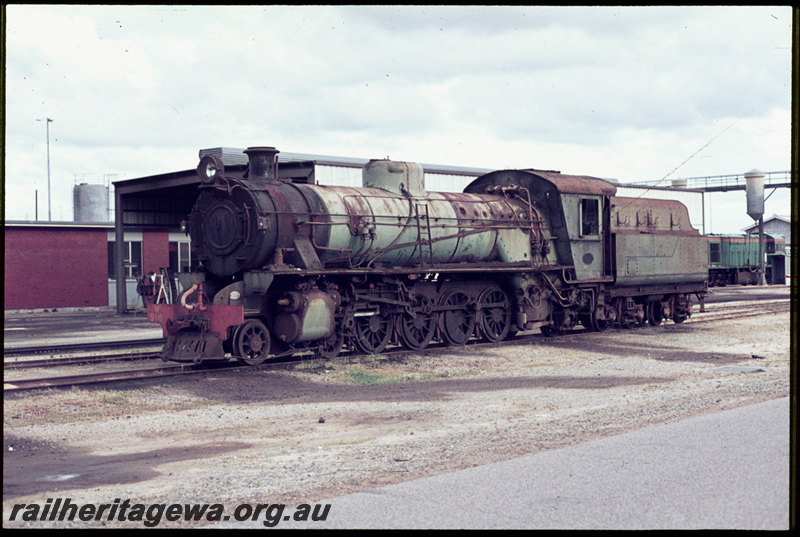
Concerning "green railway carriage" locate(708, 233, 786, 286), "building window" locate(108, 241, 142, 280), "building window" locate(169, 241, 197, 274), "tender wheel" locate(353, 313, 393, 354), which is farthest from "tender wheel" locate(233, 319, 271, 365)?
"green railway carriage" locate(708, 233, 786, 286)

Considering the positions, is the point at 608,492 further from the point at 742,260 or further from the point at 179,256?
the point at 742,260

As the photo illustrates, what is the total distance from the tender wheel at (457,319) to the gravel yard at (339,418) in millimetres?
964

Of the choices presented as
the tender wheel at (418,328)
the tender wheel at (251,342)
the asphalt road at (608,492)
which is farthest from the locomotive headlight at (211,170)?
the asphalt road at (608,492)

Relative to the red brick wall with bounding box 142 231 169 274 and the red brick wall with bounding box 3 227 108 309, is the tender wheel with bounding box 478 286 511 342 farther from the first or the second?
the red brick wall with bounding box 3 227 108 309

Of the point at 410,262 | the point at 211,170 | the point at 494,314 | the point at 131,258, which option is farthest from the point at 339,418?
the point at 131,258

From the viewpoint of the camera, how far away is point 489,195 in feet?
64.6

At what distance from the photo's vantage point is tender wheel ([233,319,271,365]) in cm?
1459

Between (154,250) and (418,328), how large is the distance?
21.2 m

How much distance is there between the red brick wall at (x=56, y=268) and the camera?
108ft

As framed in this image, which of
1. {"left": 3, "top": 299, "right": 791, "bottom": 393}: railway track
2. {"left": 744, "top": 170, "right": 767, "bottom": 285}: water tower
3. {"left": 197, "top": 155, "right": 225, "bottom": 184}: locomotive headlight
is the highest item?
{"left": 744, "top": 170, "right": 767, "bottom": 285}: water tower

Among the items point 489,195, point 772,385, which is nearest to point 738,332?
point 489,195

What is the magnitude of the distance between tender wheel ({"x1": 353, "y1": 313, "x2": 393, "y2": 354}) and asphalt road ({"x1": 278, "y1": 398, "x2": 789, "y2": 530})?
9.10 metres

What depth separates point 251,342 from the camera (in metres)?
14.9
